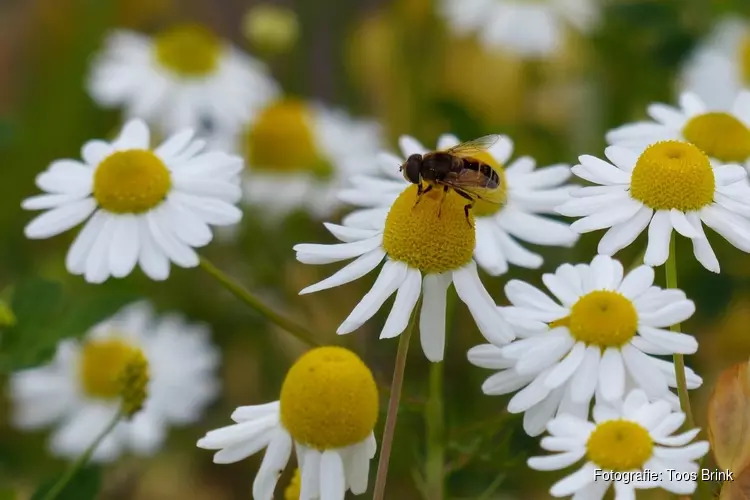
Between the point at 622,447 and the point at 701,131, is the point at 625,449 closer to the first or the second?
the point at 622,447

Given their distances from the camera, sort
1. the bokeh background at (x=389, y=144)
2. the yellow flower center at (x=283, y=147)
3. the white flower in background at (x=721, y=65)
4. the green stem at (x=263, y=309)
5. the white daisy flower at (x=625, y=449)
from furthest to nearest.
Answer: the yellow flower center at (x=283, y=147) → the white flower in background at (x=721, y=65) → the bokeh background at (x=389, y=144) → the green stem at (x=263, y=309) → the white daisy flower at (x=625, y=449)

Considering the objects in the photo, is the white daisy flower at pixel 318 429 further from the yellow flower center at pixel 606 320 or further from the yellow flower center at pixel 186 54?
the yellow flower center at pixel 186 54

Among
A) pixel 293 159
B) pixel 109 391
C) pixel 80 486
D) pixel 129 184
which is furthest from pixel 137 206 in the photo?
pixel 293 159

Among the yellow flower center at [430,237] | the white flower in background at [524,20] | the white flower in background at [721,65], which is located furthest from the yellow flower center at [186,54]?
the yellow flower center at [430,237]

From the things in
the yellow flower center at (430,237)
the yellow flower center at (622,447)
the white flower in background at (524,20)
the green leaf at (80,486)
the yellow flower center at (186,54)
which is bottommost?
the green leaf at (80,486)

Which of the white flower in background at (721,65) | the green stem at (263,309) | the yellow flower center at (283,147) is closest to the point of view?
the green stem at (263,309)
